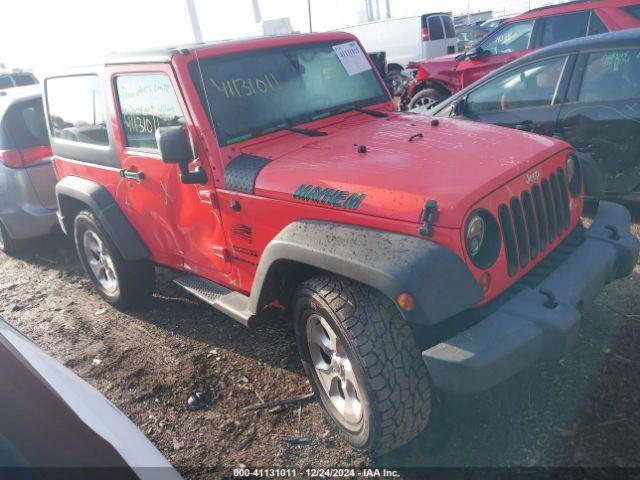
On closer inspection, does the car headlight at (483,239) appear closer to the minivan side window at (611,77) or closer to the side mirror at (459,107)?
the minivan side window at (611,77)

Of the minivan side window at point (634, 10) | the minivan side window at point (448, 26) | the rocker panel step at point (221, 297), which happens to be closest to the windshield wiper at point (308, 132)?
the rocker panel step at point (221, 297)

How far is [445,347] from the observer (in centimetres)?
215

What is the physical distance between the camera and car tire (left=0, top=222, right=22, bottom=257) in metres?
6.00

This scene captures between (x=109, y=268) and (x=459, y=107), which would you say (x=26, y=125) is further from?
(x=459, y=107)

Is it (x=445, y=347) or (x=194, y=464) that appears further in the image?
(x=194, y=464)

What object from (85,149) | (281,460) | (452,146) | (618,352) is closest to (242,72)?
(452,146)

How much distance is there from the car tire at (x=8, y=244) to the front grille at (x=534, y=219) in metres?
5.58

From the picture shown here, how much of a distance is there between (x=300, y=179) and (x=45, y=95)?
3122mm

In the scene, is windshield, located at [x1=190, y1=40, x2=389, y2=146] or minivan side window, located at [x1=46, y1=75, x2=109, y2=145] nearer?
windshield, located at [x1=190, y1=40, x2=389, y2=146]

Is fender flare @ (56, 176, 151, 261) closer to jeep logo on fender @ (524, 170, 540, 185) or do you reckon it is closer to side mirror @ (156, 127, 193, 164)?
side mirror @ (156, 127, 193, 164)

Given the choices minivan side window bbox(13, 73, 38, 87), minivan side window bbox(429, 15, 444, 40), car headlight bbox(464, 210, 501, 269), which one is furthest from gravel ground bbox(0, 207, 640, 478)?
minivan side window bbox(429, 15, 444, 40)

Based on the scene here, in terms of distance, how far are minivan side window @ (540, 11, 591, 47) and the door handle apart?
22.3 feet

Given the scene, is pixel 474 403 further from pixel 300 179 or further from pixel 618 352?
pixel 300 179

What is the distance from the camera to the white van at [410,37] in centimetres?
1480
